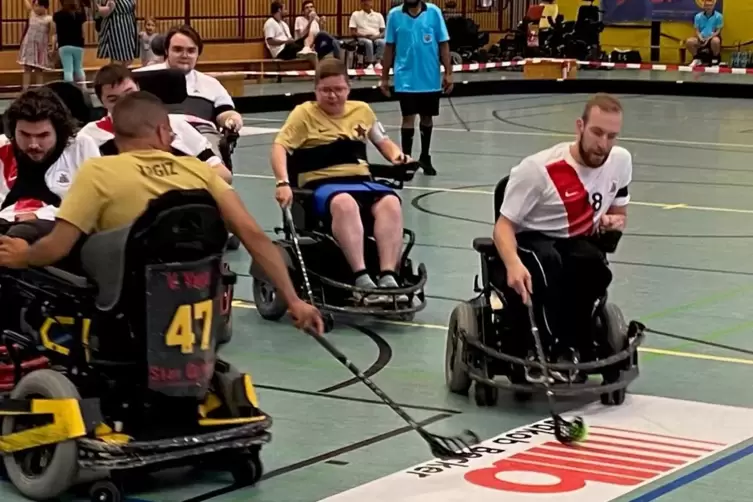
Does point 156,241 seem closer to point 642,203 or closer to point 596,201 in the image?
point 596,201

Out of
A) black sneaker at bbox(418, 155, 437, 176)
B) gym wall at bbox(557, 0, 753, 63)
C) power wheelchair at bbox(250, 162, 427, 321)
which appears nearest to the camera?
power wheelchair at bbox(250, 162, 427, 321)

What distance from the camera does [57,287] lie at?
4.26m

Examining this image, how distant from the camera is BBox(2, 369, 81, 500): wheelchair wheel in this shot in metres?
4.02

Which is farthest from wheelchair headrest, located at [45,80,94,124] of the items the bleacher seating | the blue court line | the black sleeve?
the bleacher seating

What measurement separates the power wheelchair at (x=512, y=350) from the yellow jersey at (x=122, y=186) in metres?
1.37

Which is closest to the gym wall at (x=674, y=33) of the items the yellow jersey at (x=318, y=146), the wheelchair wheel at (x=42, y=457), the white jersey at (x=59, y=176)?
the yellow jersey at (x=318, y=146)

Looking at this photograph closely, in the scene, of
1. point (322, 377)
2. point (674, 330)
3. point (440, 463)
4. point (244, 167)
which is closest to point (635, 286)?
point (674, 330)

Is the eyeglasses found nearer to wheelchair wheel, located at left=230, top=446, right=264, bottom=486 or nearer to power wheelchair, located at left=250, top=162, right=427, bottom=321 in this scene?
power wheelchair, located at left=250, top=162, right=427, bottom=321

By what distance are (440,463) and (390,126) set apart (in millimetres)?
11842

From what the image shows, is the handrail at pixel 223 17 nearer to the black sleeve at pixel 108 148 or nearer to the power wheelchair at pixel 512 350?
the black sleeve at pixel 108 148

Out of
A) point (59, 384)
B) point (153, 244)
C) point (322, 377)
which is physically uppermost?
point (153, 244)

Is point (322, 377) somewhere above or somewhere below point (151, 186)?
below

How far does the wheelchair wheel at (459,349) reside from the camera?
17.3ft

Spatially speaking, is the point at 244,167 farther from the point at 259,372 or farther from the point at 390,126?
the point at 259,372
